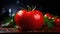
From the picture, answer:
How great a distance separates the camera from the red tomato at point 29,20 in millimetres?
503

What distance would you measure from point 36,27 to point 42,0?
3.49 feet

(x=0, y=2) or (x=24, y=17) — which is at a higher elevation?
(x=0, y=2)

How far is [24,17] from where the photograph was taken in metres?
0.50

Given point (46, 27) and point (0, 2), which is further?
point (0, 2)

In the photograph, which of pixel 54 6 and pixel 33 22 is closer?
pixel 33 22

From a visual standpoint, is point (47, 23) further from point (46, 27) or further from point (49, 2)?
point (49, 2)

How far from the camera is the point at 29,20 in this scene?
0.50 m

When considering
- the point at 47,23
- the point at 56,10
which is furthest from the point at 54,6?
the point at 47,23

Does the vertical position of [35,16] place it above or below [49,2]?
below

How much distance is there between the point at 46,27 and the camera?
1.79ft

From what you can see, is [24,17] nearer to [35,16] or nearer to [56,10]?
[35,16]

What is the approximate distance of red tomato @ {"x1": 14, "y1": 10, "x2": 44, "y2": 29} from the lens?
0.50m

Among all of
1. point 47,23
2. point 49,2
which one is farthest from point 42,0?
point 47,23

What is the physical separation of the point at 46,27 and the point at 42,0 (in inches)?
40.6
